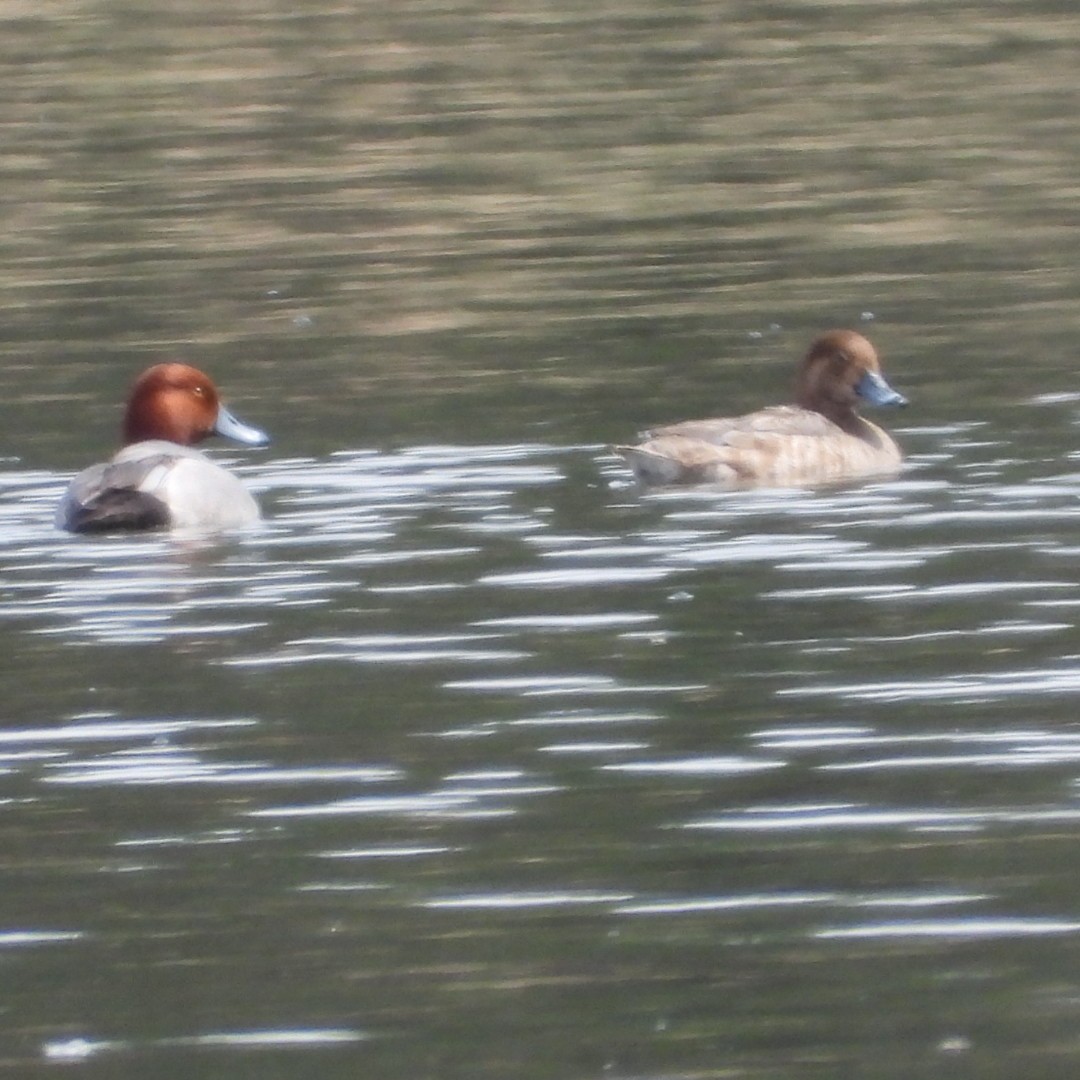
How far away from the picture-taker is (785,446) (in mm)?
12812

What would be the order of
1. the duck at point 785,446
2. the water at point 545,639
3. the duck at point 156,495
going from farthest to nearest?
1. the duck at point 785,446
2. the duck at point 156,495
3. the water at point 545,639

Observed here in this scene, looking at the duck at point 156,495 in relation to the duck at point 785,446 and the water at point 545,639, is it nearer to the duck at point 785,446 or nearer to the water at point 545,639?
the water at point 545,639

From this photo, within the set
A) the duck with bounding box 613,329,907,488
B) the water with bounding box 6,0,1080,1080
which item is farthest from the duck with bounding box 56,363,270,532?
the duck with bounding box 613,329,907,488

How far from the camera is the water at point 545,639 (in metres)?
6.38

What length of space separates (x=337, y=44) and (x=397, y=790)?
2255 centimetres

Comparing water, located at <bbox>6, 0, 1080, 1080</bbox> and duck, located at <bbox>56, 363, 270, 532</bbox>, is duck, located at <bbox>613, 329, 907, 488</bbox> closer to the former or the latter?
water, located at <bbox>6, 0, 1080, 1080</bbox>

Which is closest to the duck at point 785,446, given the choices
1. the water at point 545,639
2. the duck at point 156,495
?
the water at point 545,639

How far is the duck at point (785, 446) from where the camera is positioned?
12539 mm

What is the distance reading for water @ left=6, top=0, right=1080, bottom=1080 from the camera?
638cm

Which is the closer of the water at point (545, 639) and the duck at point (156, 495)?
the water at point (545, 639)

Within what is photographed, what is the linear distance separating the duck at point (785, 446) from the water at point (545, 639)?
15cm

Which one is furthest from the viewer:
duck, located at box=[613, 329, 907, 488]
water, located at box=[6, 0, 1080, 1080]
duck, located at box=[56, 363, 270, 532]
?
duck, located at box=[613, 329, 907, 488]

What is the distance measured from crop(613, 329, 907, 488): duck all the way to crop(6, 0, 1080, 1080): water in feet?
0.49

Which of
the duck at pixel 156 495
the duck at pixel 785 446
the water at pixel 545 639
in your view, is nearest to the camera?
the water at pixel 545 639
